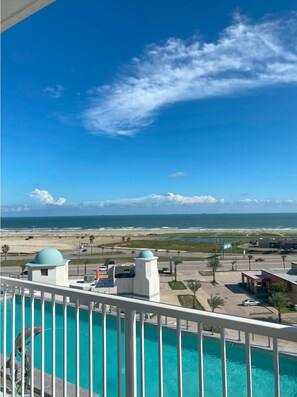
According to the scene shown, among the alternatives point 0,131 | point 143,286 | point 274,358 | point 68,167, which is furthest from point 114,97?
point 68,167

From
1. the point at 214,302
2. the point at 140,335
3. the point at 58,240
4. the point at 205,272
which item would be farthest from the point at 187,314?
the point at 58,240

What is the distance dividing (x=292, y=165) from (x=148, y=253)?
602 inches

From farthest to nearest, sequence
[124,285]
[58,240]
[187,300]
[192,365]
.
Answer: [58,240] → [187,300] → [124,285] → [192,365]

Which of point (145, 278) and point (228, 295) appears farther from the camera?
point (228, 295)

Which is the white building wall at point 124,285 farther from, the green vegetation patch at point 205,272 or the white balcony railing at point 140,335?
the green vegetation patch at point 205,272

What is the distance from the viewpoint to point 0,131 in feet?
10.1

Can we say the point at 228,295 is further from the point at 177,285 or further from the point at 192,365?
the point at 192,365

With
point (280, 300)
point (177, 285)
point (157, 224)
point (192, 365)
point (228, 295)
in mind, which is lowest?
point (228, 295)

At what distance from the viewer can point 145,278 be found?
9008 millimetres

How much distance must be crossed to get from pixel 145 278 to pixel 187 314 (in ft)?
26.4

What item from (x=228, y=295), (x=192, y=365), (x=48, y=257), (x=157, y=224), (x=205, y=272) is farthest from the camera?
(x=157, y=224)

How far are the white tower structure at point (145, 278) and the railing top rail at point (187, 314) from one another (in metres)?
7.36

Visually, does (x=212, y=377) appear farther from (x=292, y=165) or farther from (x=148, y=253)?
(x=292, y=165)

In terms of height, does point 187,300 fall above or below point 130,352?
below
